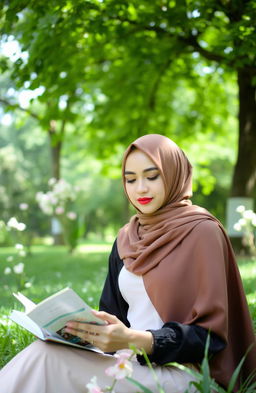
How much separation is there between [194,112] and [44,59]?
254 inches

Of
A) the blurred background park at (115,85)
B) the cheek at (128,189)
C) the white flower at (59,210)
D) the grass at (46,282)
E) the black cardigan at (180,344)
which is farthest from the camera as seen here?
the white flower at (59,210)

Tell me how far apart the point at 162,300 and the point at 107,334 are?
1.20 feet

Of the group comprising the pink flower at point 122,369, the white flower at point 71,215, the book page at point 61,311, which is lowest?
the white flower at point 71,215

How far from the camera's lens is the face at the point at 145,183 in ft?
8.39

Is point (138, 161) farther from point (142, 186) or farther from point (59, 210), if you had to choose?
point (59, 210)

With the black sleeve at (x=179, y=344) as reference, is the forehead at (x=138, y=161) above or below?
above

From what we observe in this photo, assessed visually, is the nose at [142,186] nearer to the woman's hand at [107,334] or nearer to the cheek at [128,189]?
the cheek at [128,189]

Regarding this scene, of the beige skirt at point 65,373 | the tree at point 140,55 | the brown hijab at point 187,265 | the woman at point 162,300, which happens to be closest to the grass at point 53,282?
the woman at point 162,300

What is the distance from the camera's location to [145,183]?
8.46ft

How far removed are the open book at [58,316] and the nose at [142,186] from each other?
0.73m

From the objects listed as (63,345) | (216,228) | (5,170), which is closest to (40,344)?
(63,345)

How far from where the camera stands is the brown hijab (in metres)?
2.26

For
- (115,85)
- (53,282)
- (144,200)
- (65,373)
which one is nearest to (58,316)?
(65,373)

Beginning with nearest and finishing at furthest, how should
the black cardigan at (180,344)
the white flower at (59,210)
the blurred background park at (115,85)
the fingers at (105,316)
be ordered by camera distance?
the fingers at (105,316) → the black cardigan at (180,344) → the blurred background park at (115,85) → the white flower at (59,210)
